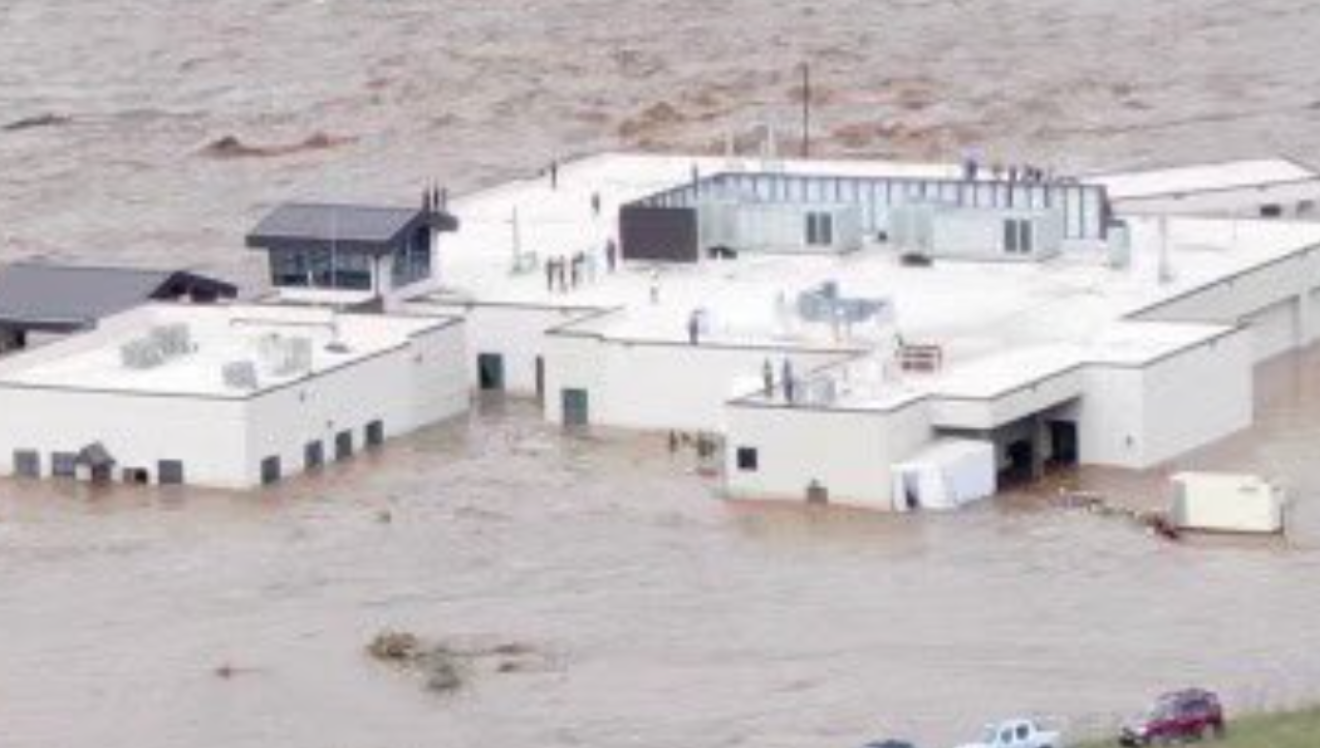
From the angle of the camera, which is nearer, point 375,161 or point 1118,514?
point 1118,514

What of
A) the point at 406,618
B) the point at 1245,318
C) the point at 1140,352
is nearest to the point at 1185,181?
the point at 1245,318

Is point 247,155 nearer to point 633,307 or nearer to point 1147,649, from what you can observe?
point 633,307

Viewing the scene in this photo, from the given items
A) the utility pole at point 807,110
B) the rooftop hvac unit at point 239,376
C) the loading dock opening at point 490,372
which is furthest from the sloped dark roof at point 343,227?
the utility pole at point 807,110

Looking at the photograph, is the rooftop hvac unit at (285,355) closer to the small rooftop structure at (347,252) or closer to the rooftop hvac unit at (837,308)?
the small rooftop structure at (347,252)

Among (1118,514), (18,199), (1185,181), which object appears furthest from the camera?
(18,199)

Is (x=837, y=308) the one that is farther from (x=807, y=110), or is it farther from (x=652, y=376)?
(x=807, y=110)
